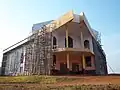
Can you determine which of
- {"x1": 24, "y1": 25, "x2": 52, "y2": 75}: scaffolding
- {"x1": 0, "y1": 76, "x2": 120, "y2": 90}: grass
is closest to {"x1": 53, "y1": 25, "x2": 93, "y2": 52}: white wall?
{"x1": 24, "y1": 25, "x2": 52, "y2": 75}: scaffolding

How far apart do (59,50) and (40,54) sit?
8.96ft

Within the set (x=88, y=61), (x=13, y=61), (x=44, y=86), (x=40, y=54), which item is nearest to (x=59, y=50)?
(x=40, y=54)

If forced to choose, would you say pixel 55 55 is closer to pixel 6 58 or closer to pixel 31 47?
Answer: pixel 31 47

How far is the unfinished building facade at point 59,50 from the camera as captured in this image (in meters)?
24.1

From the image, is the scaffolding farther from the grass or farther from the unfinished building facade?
the grass

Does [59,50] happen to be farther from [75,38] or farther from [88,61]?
[88,61]

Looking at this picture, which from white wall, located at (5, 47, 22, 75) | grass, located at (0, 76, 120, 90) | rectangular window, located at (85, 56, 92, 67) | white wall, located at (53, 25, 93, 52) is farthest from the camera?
white wall, located at (5, 47, 22, 75)

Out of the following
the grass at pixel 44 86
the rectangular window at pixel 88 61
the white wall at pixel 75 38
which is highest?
the white wall at pixel 75 38

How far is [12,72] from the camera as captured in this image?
29.9m

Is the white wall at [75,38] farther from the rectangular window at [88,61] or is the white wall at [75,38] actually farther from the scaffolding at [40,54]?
the scaffolding at [40,54]

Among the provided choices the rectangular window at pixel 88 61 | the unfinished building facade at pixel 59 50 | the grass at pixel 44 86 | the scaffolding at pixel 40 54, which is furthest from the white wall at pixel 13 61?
the grass at pixel 44 86

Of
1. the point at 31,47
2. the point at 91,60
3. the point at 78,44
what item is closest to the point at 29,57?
the point at 31,47

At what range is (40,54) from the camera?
24.5 metres

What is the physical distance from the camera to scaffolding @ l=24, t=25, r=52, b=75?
23828 millimetres
